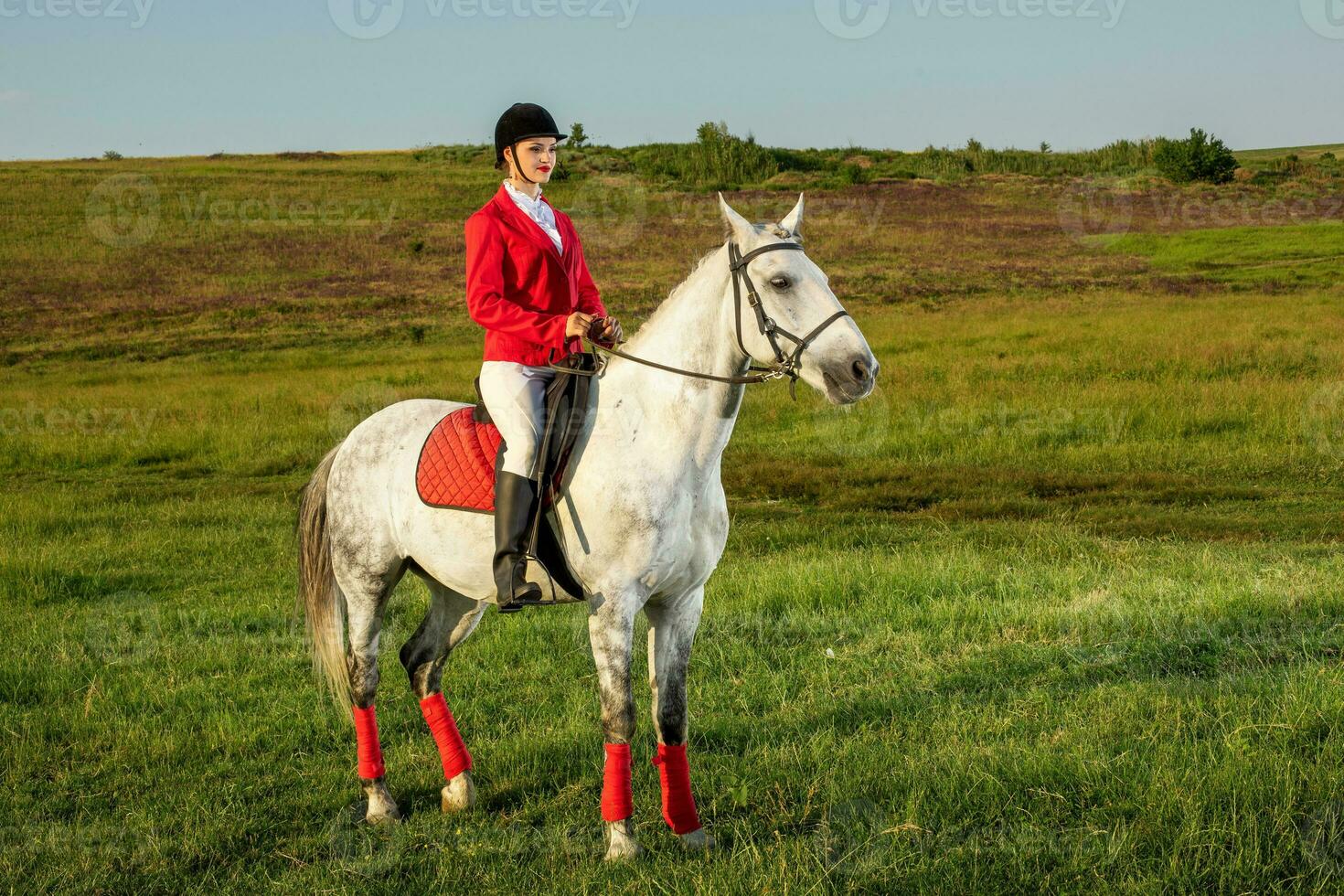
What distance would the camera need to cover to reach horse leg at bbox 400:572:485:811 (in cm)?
575

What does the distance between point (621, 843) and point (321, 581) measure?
2.55 meters

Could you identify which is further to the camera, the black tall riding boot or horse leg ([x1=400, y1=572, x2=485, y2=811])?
horse leg ([x1=400, y1=572, x2=485, y2=811])

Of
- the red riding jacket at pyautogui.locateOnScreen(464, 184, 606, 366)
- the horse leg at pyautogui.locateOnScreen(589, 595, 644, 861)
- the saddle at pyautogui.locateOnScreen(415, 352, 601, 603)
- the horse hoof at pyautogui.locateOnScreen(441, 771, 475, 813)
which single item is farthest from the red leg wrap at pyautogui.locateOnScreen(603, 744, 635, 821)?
the red riding jacket at pyautogui.locateOnScreen(464, 184, 606, 366)

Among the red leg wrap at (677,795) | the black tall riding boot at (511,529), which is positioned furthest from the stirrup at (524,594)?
the red leg wrap at (677,795)

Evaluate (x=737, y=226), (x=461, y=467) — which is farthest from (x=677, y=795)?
(x=737, y=226)

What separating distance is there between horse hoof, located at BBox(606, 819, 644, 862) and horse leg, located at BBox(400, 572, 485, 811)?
1.07m

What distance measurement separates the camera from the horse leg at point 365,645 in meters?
5.82

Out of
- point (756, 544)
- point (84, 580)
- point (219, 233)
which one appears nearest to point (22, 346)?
point (219, 233)

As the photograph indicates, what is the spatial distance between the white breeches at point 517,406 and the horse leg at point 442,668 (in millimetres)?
1477

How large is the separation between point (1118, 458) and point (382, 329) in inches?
995

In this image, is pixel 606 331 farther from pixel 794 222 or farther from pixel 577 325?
pixel 794 222

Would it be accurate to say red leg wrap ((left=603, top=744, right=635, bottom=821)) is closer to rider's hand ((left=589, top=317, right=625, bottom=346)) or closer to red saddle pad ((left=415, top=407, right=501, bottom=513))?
red saddle pad ((left=415, top=407, right=501, bottom=513))

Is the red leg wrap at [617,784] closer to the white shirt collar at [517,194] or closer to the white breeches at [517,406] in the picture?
the white breeches at [517,406]

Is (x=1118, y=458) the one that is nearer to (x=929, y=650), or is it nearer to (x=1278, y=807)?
(x=929, y=650)
